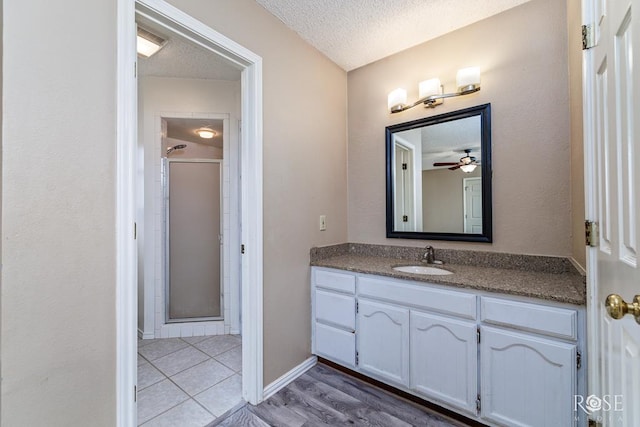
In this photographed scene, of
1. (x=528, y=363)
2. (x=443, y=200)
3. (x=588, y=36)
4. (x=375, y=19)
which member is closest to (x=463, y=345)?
(x=528, y=363)

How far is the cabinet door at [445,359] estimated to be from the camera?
140cm

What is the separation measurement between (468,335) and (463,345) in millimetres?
66

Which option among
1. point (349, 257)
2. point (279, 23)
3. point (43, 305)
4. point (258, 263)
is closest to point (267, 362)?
point (258, 263)

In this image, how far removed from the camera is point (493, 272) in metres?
1.65

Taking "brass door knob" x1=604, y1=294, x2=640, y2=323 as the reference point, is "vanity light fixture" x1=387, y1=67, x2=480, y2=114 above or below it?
above

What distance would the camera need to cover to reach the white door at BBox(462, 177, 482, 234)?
6.12ft

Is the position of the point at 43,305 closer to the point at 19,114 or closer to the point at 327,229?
the point at 19,114

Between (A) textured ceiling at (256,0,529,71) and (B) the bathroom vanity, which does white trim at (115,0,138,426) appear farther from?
(B) the bathroom vanity

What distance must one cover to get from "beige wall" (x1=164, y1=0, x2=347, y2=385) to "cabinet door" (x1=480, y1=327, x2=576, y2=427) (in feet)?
3.97

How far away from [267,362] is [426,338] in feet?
3.39

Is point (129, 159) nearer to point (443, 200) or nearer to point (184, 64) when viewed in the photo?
point (184, 64)

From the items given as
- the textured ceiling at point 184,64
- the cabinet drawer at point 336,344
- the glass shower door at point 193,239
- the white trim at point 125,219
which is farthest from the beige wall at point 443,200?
the glass shower door at point 193,239

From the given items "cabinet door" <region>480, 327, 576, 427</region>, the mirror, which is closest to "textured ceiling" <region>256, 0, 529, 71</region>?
the mirror

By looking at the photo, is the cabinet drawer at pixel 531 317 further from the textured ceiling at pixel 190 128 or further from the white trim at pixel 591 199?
the textured ceiling at pixel 190 128
